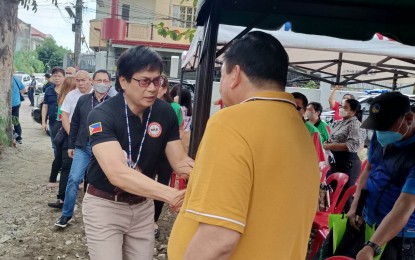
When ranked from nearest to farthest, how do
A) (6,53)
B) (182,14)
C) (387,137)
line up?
(387,137), (6,53), (182,14)

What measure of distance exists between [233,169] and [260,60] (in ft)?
1.27

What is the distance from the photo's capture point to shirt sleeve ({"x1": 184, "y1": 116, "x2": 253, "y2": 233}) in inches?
45.7

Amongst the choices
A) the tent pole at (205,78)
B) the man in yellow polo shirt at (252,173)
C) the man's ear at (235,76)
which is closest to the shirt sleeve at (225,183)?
the man in yellow polo shirt at (252,173)

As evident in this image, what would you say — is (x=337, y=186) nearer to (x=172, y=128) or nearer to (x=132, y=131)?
(x=172, y=128)

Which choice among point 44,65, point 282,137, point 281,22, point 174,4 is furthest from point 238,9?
point 44,65

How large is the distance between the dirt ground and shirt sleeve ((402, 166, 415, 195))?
2.67 meters

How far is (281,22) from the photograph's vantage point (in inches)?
111

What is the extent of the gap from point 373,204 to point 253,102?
5.16 feet

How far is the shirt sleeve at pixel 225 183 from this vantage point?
116 cm

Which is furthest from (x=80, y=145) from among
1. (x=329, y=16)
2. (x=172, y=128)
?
(x=329, y=16)

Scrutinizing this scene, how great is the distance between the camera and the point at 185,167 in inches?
95.0

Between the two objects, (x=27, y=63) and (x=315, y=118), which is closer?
(x=315, y=118)

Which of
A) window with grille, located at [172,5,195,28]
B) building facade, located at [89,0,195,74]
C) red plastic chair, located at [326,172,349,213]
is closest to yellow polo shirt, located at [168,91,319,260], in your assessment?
red plastic chair, located at [326,172,349,213]

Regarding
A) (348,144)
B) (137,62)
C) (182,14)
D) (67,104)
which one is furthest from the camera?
(182,14)
